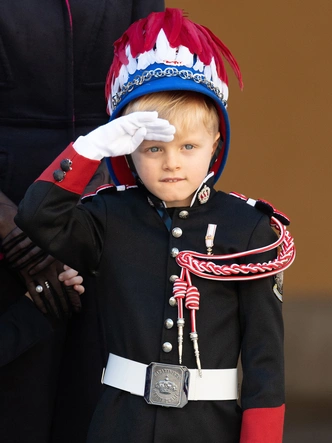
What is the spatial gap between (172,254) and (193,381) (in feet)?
0.89

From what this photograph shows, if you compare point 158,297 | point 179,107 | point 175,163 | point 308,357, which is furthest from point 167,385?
point 308,357

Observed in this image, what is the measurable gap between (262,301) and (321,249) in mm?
2412

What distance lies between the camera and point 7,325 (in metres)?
2.60

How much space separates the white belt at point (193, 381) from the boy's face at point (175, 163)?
36 centimetres

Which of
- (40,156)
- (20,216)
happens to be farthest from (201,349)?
(40,156)

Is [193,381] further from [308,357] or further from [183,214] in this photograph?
[308,357]

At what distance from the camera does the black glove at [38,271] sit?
2.58 metres

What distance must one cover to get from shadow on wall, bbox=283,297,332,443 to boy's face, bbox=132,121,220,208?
8.08 feet

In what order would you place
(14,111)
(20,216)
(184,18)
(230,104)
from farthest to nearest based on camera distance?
(230,104) < (14,111) < (184,18) < (20,216)

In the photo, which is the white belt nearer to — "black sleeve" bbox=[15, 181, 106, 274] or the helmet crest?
"black sleeve" bbox=[15, 181, 106, 274]

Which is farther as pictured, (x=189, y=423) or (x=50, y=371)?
(x=50, y=371)

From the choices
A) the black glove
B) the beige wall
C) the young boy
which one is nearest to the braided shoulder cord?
the young boy

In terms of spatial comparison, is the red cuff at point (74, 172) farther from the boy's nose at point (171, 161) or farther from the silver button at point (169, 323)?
the silver button at point (169, 323)

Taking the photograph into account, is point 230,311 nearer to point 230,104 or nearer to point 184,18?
point 184,18
